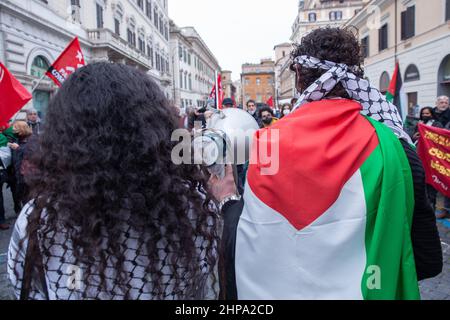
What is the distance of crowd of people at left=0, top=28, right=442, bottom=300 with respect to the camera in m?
1.02

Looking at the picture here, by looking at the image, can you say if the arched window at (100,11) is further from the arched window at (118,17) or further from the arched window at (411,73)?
the arched window at (411,73)

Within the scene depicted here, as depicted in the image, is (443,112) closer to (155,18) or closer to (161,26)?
(155,18)

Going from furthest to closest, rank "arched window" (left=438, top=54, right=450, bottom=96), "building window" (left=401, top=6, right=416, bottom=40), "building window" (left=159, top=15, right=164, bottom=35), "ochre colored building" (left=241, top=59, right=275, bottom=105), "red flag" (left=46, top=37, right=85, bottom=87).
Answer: "ochre colored building" (left=241, top=59, right=275, bottom=105), "building window" (left=159, top=15, right=164, bottom=35), "building window" (left=401, top=6, right=416, bottom=40), "arched window" (left=438, top=54, right=450, bottom=96), "red flag" (left=46, top=37, right=85, bottom=87)

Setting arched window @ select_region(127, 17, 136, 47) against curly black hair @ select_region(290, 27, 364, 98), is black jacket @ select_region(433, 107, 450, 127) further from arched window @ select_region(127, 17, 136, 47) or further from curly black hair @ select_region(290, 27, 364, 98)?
arched window @ select_region(127, 17, 136, 47)

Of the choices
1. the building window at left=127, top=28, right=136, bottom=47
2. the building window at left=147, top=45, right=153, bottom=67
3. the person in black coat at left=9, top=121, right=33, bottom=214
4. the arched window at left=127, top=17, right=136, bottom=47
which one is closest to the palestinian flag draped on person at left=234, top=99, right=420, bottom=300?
the person in black coat at left=9, top=121, right=33, bottom=214

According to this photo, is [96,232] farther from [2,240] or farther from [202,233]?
[2,240]

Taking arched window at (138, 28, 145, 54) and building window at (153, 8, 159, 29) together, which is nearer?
arched window at (138, 28, 145, 54)

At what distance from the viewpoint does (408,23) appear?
1841 centimetres

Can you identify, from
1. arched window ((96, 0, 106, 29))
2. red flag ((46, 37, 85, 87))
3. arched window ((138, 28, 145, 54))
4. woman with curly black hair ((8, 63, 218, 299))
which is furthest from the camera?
arched window ((138, 28, 145, 54))

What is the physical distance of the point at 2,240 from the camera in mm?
5020

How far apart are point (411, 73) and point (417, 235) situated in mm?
20096

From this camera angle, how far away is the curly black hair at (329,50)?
5.06 ft

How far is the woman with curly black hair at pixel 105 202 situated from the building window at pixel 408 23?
20.3 m
